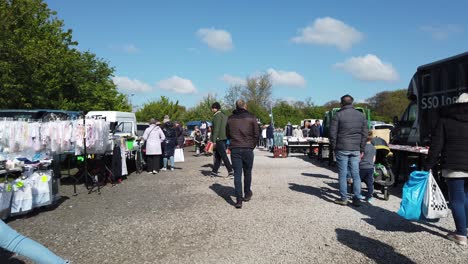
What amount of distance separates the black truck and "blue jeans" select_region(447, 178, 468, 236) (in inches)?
131

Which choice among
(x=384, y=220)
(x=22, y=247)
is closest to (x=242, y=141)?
(x=384, y=220)

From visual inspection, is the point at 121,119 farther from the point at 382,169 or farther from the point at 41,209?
the point at 382,169

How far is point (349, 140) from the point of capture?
6.78 m

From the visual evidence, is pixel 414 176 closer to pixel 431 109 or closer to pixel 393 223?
pixel 393 223

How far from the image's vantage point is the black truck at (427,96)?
8867 mm

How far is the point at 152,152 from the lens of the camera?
1207 centimetres

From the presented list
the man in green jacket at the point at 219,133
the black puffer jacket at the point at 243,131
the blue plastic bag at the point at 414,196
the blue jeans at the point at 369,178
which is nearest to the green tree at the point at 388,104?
the man in green jacket at the point at 219,133

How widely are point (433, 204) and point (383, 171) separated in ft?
10.1

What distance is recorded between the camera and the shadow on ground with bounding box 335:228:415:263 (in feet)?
13.8

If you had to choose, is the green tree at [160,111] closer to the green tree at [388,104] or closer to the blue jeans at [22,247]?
the green tree at [388,104]

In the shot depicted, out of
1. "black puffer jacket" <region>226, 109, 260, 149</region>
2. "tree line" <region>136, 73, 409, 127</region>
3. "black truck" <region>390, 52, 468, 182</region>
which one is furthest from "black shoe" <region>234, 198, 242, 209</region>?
"tree line" <region>136, 73, 409, 127</region>

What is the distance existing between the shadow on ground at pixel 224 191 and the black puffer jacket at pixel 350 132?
2314 millimetres

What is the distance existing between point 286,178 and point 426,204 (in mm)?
5793

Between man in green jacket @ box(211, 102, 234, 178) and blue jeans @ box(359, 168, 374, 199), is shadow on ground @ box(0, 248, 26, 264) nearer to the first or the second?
blue jeans @ box(359, 168, 374, 199)
